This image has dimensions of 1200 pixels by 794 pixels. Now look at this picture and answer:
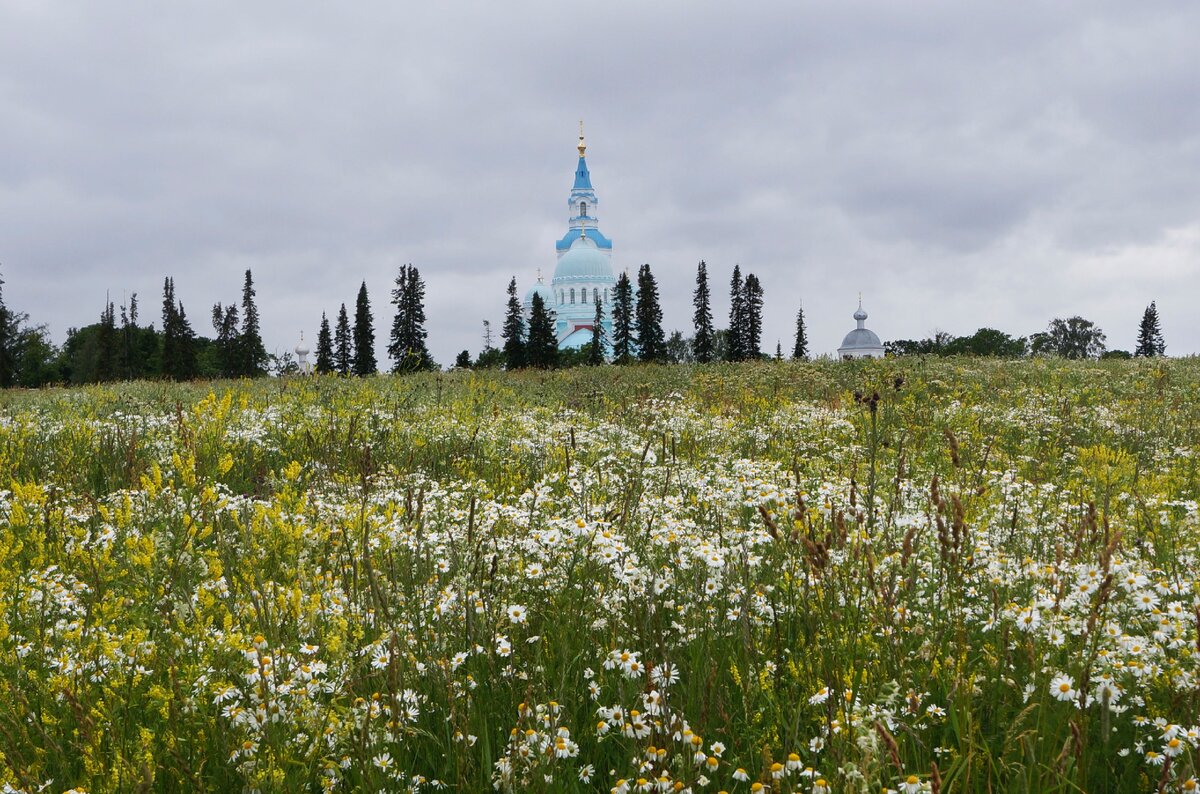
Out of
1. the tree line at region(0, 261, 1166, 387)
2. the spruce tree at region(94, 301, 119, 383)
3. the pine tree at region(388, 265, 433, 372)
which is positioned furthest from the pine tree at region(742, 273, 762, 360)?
the spruce tree at region(94, 301, 119, 383)

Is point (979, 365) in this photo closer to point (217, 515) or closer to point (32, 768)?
point (217, 515)

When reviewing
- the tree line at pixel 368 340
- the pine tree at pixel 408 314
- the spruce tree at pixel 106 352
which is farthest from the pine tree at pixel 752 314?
the spruce tree at pixel 106 352

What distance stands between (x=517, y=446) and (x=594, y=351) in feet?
177

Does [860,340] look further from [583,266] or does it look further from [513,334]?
[513,334]

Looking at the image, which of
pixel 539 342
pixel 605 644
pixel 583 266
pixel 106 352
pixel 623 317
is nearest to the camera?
pixel 605 644

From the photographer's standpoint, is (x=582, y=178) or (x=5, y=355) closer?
(x=5, y=355)

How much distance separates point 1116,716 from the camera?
255 cm

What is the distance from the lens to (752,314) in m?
79.0

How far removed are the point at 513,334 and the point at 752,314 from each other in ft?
81.2

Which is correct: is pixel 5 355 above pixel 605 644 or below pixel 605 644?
above

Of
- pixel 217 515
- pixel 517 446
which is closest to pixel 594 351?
pixel 517 446

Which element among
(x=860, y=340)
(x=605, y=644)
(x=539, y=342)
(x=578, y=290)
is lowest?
(x=605, y=644)

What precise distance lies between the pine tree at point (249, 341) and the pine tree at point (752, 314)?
47009mm

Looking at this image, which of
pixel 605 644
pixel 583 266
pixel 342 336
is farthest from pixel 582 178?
pixel 605 644
